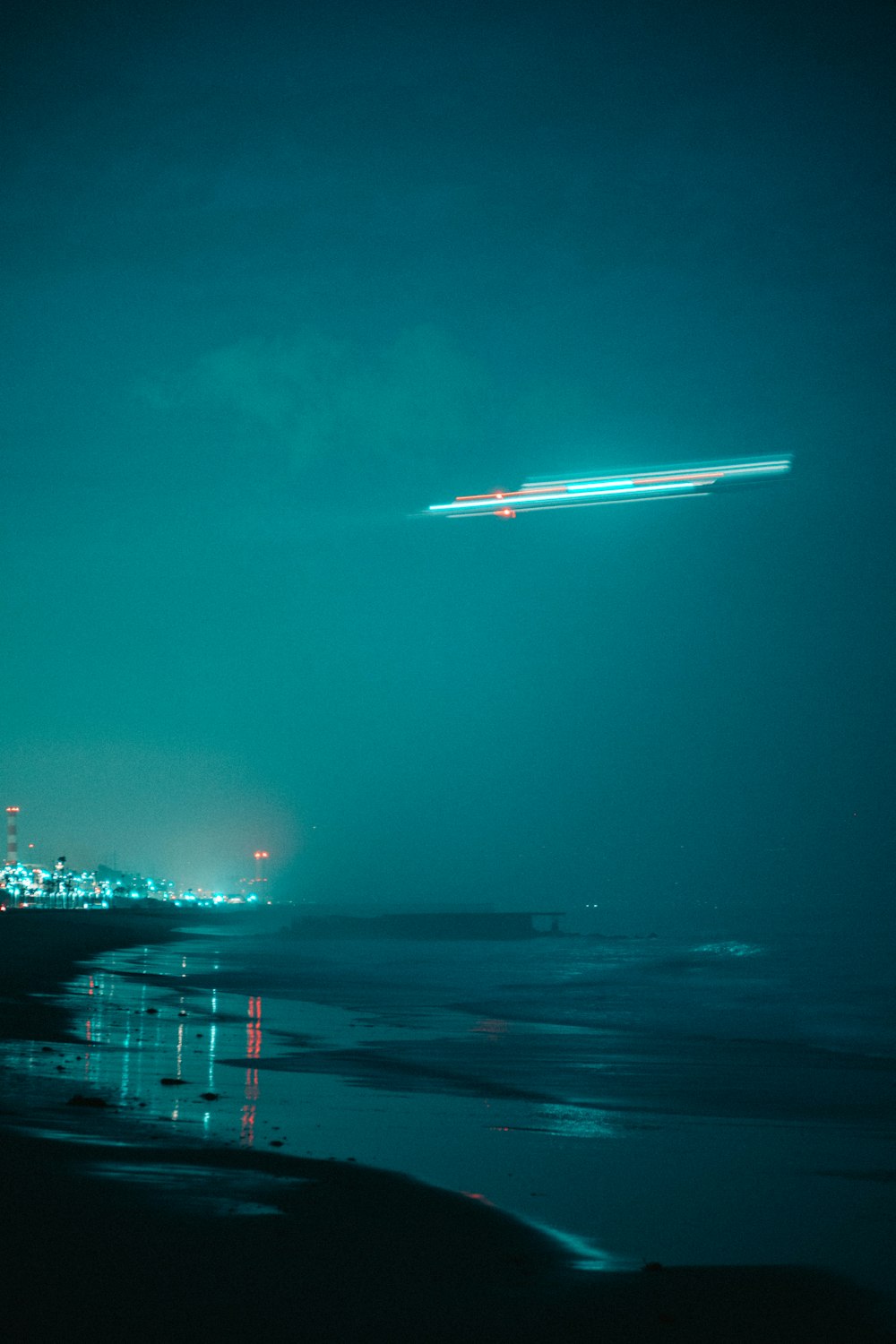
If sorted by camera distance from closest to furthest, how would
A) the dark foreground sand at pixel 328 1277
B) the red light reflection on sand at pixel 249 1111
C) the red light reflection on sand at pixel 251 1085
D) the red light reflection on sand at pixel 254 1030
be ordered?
the dark foreground sand at pixel 328 1277 < the red light reflection on sand at pixel 249 1111 < the red light reflection on sand at pixel 251 1085 < the red light reflection on sand at pixel 254 1030

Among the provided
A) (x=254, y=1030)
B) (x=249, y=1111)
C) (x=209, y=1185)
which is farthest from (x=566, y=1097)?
(x=254, y=1030)

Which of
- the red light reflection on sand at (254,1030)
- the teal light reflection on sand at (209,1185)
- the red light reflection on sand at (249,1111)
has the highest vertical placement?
the teal light reflection on sand at (209,1185)

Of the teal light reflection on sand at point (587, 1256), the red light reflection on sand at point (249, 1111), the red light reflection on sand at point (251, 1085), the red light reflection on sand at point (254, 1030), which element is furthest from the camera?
the red light reflection on sand at point (254, 1030)

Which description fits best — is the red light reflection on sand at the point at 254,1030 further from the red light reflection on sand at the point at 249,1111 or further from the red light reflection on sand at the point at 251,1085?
the red light reflection on sand at the point at 249,1111

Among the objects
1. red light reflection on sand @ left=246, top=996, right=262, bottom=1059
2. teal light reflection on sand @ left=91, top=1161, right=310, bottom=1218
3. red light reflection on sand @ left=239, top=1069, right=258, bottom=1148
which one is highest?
teal light reflection on sand @ left=91, top=1161, right=310, bottom=1218

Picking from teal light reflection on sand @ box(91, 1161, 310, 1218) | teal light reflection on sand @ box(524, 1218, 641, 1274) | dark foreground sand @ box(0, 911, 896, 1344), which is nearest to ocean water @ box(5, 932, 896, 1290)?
teal light reflection on sand @ box(524, 1218, 641, 1274)

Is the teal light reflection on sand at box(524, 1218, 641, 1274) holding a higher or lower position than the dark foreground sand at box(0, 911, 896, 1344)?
lower

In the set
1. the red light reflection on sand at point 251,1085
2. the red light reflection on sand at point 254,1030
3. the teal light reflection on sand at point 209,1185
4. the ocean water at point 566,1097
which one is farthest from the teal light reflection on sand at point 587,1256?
the red light reflection on sand at point 254,1030

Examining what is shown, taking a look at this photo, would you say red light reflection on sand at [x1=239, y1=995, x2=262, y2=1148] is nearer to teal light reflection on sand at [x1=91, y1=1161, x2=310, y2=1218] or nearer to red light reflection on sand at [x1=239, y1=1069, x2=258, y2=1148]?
red light reflection on sand at [x1=239, y1=1069, x2=258, y2=1148]
